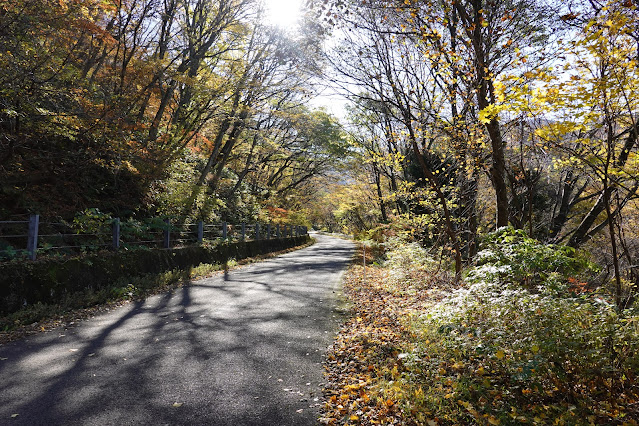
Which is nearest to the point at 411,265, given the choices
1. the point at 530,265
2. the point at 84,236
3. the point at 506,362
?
Result: the point at 530,265

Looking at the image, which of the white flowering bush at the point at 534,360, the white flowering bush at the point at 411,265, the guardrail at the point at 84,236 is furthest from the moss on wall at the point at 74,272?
the white flowering bush at the point at 411,265

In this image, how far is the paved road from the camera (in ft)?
11.8

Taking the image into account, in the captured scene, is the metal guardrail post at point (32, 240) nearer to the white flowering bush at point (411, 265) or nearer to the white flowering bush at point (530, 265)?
the white flowering bush at point (530, 265)

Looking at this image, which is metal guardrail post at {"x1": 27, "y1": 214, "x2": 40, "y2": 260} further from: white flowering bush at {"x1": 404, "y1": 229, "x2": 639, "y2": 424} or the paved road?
white flowering bush at {"x1": 404, "y1": 229, "x2": 639, "y2": 424}

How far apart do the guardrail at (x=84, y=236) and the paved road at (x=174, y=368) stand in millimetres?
2206

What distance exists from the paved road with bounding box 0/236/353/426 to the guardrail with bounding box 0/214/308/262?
221cm

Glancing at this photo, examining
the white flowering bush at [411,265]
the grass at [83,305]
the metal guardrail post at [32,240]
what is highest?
the metal guardrail post at [32,240]

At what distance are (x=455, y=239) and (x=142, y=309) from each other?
6813 millimetres

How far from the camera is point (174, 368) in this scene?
15.0 feet

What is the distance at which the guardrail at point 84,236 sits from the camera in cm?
733

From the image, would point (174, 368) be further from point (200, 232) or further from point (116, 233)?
point (200, 232)

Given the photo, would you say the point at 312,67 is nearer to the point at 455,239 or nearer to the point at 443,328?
the point at 455,239

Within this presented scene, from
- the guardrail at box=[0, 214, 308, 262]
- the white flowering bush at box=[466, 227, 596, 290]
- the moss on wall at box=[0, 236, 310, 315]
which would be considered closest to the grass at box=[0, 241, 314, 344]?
the moss on wall at box=[0, 236, 310, 315]

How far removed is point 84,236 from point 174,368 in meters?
7.28
